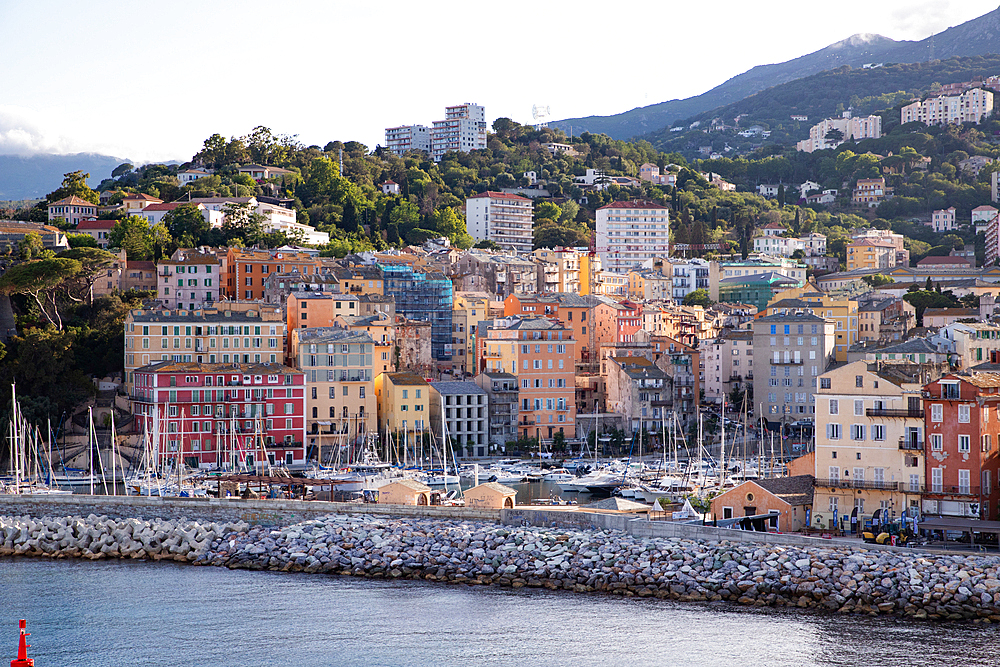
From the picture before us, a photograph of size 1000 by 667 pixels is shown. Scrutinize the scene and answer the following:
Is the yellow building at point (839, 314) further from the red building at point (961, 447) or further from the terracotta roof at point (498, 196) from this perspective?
the red building at point (961, 447)

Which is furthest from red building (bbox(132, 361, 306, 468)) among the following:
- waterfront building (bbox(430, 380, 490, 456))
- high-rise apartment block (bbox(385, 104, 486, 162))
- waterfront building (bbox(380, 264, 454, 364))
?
high-rise apartment block (bbox(385, 104, 486, 162))

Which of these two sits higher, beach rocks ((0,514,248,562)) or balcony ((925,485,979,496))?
balcony ((925,485,979,496))

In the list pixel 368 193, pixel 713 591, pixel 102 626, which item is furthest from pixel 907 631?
pixel 368 193

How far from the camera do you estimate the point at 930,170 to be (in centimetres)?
12531

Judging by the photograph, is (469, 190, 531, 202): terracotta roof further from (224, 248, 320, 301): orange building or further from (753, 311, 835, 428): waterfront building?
(753, 311, 835, 428): waterfront building

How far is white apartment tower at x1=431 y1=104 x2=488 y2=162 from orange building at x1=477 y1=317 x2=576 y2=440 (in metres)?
65.1

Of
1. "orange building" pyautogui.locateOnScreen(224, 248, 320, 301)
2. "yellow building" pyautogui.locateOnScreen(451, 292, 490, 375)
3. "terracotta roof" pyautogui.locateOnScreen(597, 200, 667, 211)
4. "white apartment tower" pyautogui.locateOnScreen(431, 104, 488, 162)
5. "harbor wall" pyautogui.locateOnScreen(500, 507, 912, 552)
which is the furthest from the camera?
"white apartment tower" pyautogui.locateOnScreen(431, 104, 488, 162)

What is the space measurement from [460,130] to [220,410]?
78.2 m

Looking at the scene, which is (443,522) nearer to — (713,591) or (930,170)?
(713,591)

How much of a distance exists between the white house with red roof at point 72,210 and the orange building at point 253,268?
A: 1629 centimetres

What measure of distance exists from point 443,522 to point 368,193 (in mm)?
61892

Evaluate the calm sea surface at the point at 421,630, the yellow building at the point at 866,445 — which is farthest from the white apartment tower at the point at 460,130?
the calm sea surface at the point at 421,630

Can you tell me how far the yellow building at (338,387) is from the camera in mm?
55669

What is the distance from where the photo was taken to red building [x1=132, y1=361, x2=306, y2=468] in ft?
173
